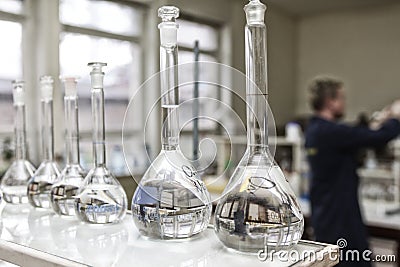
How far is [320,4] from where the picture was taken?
18.6 feet

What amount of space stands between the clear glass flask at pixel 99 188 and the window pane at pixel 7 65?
2875 mm

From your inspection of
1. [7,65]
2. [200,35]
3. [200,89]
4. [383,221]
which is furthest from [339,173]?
[200,35]

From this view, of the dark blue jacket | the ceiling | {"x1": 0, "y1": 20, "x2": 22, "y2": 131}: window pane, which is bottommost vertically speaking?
the dark blue jacket

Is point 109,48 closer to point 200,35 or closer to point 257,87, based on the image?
point 200,35

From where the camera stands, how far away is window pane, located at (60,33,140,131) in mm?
3781

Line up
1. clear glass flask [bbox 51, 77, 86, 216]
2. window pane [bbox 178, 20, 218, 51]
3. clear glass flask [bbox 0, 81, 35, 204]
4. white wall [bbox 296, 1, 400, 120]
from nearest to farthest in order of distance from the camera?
clear glass flask [bbox 51, 77, 86, 216]
clear glass flask [bbox 0, 81, 35, 204]
window pane [bbox 178, 20, 218, 51]
white wall [bbox 296, 1, 400, 120]

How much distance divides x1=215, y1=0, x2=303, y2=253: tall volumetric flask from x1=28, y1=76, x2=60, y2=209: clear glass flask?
0.42m

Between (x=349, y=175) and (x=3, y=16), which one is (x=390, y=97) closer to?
(x=349, y=175)

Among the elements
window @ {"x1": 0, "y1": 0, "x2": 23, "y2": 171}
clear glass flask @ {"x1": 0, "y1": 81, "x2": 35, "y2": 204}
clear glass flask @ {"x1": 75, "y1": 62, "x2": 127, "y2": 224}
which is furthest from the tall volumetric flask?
window @ {"x1": 0, "y1": 0, "x2": 23, "y2": 171}

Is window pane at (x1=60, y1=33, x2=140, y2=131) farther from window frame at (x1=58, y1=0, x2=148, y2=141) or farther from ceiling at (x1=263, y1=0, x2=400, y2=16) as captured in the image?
ceiling at (x1=263, y1=0, x2=400, y2=16)

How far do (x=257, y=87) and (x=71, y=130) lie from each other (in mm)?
419

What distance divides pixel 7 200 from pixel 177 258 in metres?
0.53

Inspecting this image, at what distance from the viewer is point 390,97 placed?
5648mm

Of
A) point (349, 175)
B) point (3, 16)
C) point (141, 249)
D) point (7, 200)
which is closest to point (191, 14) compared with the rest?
point (3, 16)
